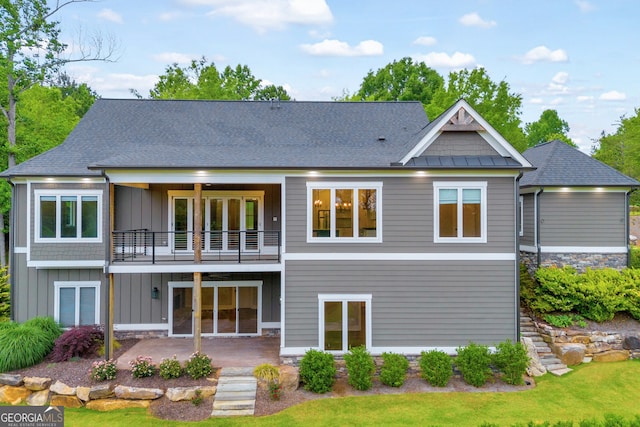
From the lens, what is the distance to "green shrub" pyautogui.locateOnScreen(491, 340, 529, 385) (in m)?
9.38

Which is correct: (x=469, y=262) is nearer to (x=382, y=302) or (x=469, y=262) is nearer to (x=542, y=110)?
(x=382, y=302)

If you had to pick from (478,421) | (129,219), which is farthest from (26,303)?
(478,421)

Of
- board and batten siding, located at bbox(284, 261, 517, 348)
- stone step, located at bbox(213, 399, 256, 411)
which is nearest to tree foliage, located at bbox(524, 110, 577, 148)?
board and batten siding, located at bbox(284, 261, 517, 348)

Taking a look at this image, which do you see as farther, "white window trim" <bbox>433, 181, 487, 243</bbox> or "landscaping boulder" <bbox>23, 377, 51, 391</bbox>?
"white window trim" <bbox>433, 181, 487, 243</bbox>

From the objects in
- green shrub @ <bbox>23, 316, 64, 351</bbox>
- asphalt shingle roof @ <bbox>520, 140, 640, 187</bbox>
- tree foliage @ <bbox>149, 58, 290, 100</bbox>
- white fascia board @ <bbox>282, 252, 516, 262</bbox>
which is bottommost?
green shrub @ <bbox>23, 316, 64, 351</bbox>

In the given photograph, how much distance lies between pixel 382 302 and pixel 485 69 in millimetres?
20999

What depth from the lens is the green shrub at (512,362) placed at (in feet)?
30.8

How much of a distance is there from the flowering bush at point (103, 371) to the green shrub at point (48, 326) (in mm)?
2683

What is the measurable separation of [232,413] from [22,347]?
6.22 meters

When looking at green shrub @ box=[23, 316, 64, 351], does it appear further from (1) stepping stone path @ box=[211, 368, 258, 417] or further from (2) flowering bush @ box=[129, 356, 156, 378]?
(1) stepping stone path @ box=[211, 368, 258, 417]

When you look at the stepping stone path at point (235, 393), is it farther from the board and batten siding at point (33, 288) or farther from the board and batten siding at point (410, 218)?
the board and batten siding at point (33, 288)

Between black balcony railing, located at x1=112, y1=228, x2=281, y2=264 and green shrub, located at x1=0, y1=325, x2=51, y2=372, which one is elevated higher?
black balcony railing, located at x1=112, y1=228, x2=281, y2=264

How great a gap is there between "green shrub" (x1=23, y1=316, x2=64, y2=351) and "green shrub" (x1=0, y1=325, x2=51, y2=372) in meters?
0.30

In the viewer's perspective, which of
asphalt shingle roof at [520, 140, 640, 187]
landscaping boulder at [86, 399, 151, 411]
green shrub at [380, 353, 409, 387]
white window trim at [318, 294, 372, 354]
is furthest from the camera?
asphalt shingle roof at [520, 140, 640, 187]
